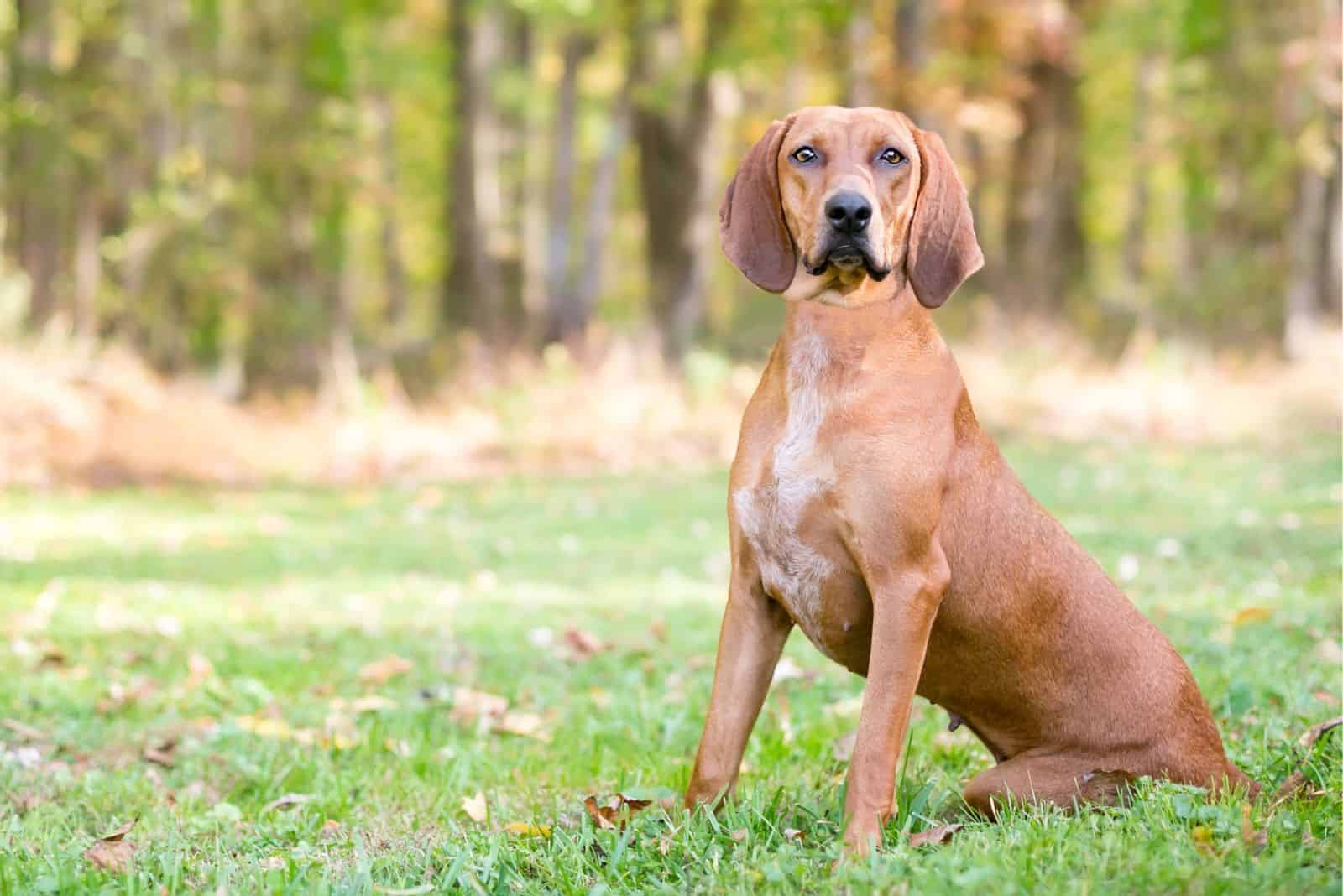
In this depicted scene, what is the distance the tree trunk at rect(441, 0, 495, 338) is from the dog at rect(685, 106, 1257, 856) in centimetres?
1933

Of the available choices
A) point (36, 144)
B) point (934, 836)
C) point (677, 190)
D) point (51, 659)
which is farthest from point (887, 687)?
point (677, 190)

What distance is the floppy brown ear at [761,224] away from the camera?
12.1 feet

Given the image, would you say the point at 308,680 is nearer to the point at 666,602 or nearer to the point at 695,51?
the point at 666,602

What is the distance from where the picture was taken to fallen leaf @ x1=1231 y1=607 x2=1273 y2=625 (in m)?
6.05

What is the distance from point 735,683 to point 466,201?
19879 mm

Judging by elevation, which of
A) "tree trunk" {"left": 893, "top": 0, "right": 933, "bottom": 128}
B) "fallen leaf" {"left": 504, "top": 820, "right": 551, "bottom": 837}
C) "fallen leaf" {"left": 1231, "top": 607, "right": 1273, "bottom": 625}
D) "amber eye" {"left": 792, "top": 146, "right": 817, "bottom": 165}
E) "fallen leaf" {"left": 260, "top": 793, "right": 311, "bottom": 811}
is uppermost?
"tree trunk" {"left": 893, "top": 0, "right": 933, "bottom": 128}

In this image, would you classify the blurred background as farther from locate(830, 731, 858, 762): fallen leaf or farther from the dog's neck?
the dog's neck

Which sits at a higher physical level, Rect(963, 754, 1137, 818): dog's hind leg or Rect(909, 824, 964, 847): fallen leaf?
Rect(963, 754, 1137, 818): dog's hind leg

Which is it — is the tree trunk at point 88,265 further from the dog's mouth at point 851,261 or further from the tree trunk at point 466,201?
the dog's mouth at point 851,261

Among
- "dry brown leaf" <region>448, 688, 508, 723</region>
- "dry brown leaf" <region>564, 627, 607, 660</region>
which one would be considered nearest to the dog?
"dry brown leaf" <region>448, 688, 508, 723</region>

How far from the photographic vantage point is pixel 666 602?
757 cm

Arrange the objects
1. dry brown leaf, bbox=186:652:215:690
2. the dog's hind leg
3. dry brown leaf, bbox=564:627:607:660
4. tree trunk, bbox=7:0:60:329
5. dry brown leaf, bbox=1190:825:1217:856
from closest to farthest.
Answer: dry brown leaf, bbox=1190:825:1217:856 < the dog's hind leg < dry brown leaf, bbox=186:652:215:690 < dry brown leaf, bbox=564:627:607:660 < tree trunk, bbox=7:0:60:329

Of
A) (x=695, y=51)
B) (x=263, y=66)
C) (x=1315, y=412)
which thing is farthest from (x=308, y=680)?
(x=263, y=66)

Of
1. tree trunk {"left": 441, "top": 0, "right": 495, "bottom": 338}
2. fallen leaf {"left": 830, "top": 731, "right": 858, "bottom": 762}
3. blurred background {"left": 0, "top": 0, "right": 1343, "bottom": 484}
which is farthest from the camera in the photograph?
tree trunk {"left": 441, "top": 0, "right": 495, "bottom": 338}
